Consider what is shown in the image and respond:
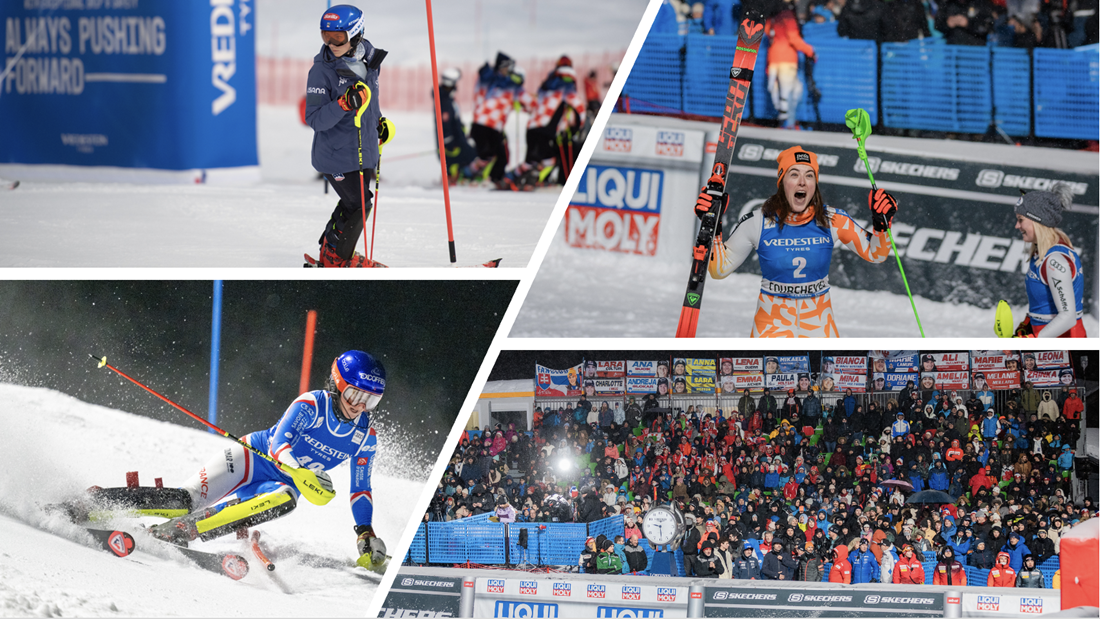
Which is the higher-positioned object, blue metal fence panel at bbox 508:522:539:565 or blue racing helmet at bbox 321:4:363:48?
blue racing helmet at bbox 321:4:363:48

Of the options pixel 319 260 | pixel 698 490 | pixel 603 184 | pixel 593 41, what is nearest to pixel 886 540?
pixel 698 490

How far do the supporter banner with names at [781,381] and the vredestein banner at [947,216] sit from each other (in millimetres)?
1032

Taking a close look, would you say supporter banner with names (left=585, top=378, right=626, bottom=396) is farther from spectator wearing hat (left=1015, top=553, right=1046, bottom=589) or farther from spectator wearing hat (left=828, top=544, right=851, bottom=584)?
spectator wearing hat (left=1015, top=553, right=1046, bottom=589)

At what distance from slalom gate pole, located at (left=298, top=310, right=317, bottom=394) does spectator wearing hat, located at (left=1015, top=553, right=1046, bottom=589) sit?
3.97 m

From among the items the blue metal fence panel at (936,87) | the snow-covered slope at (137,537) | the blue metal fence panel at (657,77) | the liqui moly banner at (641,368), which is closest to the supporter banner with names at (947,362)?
the liqui moly banner at (641,368)

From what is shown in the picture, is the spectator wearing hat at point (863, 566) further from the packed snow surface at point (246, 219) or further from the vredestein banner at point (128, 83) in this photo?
the vredestein banner at point (128, 83)

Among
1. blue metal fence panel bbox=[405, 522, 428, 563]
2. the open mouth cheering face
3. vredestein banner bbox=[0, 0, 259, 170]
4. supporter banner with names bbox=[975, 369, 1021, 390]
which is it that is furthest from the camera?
vredestein banner bbox=[0, 0, 259, 170]

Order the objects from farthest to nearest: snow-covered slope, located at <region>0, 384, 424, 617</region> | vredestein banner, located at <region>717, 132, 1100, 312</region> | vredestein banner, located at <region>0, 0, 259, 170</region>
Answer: vredestein banner, located at <region>717, 132, 1100, 312</region> < vredestein banner, located at <region>0, 0, 259, 170</region> < snow-covered slope, located at <region>0, 384, 424, 617</region>

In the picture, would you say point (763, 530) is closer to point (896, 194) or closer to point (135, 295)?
point (896, 194)

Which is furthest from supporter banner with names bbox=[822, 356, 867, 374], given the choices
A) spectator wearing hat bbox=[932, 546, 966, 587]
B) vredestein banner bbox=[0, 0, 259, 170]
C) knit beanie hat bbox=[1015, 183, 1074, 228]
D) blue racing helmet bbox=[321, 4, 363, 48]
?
vredestein banner bbox=[0, 0, 259, 170]

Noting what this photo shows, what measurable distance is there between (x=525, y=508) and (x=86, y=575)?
91.2 inches

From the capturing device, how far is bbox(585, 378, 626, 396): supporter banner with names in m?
5.98

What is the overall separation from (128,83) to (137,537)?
9.81 ft

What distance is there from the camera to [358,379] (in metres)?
5.05
